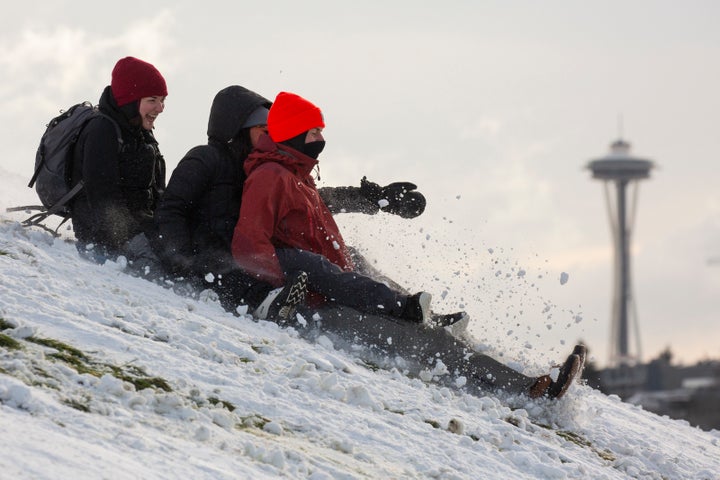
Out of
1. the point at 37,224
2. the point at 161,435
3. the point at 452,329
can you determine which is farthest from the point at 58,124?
the point at 161,435

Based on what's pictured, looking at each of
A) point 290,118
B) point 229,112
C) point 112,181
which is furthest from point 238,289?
point 229,112

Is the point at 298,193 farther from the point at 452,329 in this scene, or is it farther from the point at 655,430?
the point at 655,430

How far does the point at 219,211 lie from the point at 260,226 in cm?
47

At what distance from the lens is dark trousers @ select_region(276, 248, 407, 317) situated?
729cm

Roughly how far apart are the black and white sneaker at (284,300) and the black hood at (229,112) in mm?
1279

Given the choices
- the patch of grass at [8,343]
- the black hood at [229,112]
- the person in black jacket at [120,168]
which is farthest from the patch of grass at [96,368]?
the black hood at [229,112]

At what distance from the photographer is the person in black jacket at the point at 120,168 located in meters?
7.61

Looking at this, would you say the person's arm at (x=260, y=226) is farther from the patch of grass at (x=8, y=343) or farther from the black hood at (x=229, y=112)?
the patch of grass at (x=8, y=343)

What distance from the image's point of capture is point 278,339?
22.6ft

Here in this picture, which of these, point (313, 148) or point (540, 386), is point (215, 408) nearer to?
point (540, 386)

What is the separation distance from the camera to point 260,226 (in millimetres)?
7426

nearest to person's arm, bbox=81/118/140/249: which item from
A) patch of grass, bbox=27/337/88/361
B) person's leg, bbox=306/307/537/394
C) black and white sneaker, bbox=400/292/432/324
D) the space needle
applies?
person's leg, bbox=306/307/537/394

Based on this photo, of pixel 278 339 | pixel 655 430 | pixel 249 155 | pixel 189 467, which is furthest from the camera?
pixel 655 430

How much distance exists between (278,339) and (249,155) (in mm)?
1536
